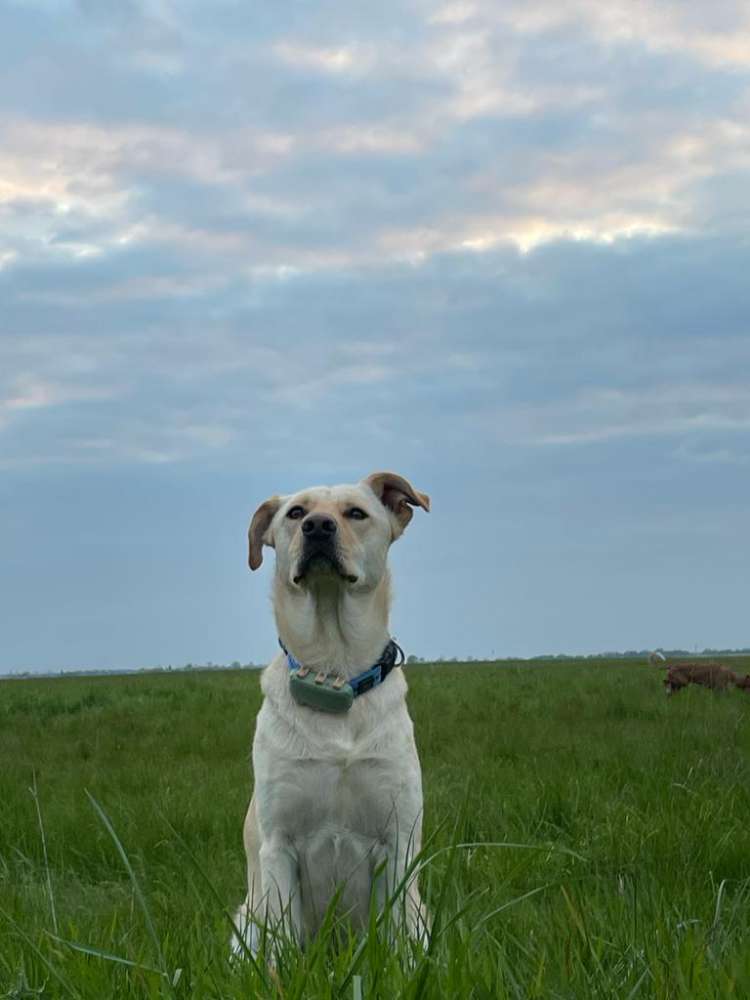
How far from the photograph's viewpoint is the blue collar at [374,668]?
488cm

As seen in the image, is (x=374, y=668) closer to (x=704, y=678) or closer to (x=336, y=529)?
(x=336, y=529)

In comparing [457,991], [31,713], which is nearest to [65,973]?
[457,991]

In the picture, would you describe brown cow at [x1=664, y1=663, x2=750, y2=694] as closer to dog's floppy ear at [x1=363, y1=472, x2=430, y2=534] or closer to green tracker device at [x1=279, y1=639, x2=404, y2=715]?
dog's floppy ear at [x1=363, y1=472, x2=430, y2=534]

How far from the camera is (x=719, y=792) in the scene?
21.7 feet

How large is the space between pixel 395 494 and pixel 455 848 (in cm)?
330

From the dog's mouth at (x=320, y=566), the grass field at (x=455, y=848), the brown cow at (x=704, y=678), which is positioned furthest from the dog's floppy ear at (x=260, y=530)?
the brown cow at (x=704, y=678)

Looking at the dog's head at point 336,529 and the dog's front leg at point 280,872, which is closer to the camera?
the dog's front leg at point 280,872

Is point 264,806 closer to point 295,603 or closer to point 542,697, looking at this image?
point 295,603

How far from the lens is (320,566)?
5039 millimetres

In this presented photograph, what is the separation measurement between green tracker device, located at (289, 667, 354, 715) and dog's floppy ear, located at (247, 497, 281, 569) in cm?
74

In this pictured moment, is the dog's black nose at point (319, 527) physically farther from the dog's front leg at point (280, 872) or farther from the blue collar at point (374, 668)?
the dog's front leg at point (280, 872)

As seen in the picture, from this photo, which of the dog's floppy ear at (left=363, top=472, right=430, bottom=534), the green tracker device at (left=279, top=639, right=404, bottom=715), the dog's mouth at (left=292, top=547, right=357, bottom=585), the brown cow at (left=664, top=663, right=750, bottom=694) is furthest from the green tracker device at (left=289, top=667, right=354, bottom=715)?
the brown cow at (left=664, top=663, right=750, bottom=694)

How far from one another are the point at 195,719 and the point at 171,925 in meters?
9.90

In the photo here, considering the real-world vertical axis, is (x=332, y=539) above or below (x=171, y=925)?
above
